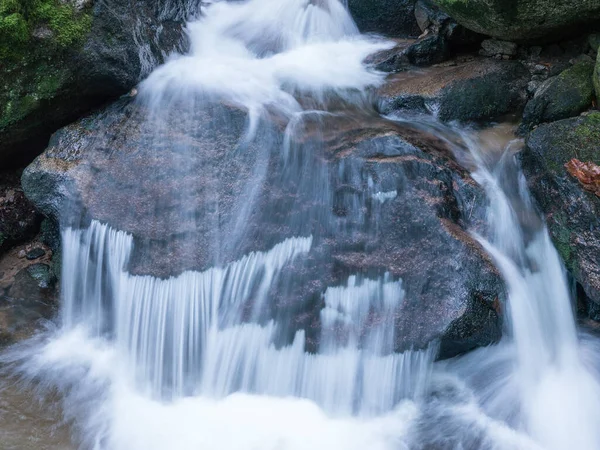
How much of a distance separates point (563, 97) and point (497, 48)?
4.45ft

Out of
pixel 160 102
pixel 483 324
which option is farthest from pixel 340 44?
pixel 483 324

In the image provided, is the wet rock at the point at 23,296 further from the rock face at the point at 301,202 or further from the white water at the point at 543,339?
the white water at the point at 543,339

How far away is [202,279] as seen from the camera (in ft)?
15.1

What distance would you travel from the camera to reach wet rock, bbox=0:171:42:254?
5.75 metres

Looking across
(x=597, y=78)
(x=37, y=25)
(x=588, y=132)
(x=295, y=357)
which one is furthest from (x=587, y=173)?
(x=37, y=25)

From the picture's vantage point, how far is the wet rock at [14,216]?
5.75 meters

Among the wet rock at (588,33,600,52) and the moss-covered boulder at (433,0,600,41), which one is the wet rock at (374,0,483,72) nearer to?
the moss-covered boulder at (433,0,600,41)

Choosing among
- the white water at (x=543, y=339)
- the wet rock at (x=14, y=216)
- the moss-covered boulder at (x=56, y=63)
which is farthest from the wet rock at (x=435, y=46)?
the wet rock at (x=14, y=216)

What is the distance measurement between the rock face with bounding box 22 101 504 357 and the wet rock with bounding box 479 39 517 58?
1.72m

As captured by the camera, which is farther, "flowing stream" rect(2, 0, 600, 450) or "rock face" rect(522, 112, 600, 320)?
"rock face" rect(522, 112, 600, 320)

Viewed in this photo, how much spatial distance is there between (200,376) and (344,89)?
378cm

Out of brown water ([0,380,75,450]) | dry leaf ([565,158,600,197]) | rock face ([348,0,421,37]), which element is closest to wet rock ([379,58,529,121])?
dry leaf ([565,158,600,197])

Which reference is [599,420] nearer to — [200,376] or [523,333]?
[523,333]

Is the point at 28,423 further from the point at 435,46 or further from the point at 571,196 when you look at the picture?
the point at 435,46
